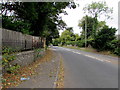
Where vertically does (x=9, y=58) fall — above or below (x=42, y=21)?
below

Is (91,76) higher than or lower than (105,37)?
lower

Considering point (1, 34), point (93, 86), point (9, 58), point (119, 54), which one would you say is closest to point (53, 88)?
point (93, 86)

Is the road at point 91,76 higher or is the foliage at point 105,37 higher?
the foliage at point 105,37

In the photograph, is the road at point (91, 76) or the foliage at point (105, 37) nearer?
the road at point (91, 76)

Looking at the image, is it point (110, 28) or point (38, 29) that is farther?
point (110, 28)

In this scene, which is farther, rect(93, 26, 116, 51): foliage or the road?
rect(93, 26, 116, 51): foliage

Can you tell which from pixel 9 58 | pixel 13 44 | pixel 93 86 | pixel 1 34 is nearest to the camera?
pixel 93 86

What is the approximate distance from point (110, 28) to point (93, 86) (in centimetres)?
2243

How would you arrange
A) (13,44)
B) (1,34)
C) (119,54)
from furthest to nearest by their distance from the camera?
1. (119,54)
2. (13,44)
3. (1,34)

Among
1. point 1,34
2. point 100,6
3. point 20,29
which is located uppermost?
point 100,6

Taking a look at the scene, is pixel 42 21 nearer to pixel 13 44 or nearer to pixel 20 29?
pixel 20 29

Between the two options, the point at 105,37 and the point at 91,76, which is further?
the point at 105,37

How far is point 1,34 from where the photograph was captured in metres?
5.79

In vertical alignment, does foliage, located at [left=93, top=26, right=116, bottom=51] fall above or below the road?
above
